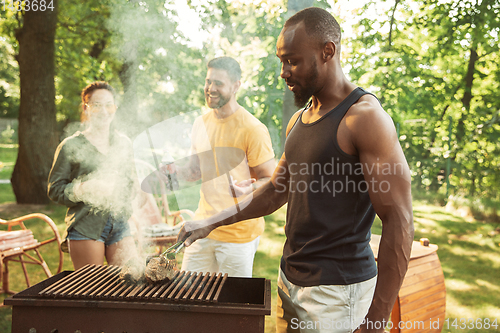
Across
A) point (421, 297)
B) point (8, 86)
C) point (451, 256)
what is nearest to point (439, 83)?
point (451, 256)

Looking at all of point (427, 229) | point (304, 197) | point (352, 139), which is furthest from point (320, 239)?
point (427, 229)

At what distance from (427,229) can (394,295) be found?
22.7 feet

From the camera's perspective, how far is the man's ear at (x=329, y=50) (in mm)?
1523

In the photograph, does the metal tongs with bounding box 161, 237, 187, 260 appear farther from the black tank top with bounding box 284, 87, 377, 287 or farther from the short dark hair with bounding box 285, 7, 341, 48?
the short dark hair with bounding box 285, 7, 341, 48

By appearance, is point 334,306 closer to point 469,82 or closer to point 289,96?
point 289,96

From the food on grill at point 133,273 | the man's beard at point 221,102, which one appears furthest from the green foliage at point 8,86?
the food on grill at point 133,273

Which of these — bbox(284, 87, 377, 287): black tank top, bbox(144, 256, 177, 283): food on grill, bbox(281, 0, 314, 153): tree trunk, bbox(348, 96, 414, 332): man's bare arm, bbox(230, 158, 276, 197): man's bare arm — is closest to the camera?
bbox(348, 96, 414, 332): man's bare arm

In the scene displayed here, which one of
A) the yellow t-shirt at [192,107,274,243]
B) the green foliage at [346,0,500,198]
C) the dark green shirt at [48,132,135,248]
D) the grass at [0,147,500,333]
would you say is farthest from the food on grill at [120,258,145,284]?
the green foliage at [346,0,500,198]

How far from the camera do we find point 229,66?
265 centimetres

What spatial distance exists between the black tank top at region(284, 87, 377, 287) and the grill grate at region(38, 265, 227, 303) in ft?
1.69

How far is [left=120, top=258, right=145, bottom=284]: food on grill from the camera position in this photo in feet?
6.05

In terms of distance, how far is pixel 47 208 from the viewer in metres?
7.94

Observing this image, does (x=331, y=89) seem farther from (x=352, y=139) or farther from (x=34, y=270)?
(x=34, y=270)

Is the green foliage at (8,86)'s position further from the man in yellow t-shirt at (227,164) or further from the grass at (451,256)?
the man in yellow t-shirt at (227,164)
